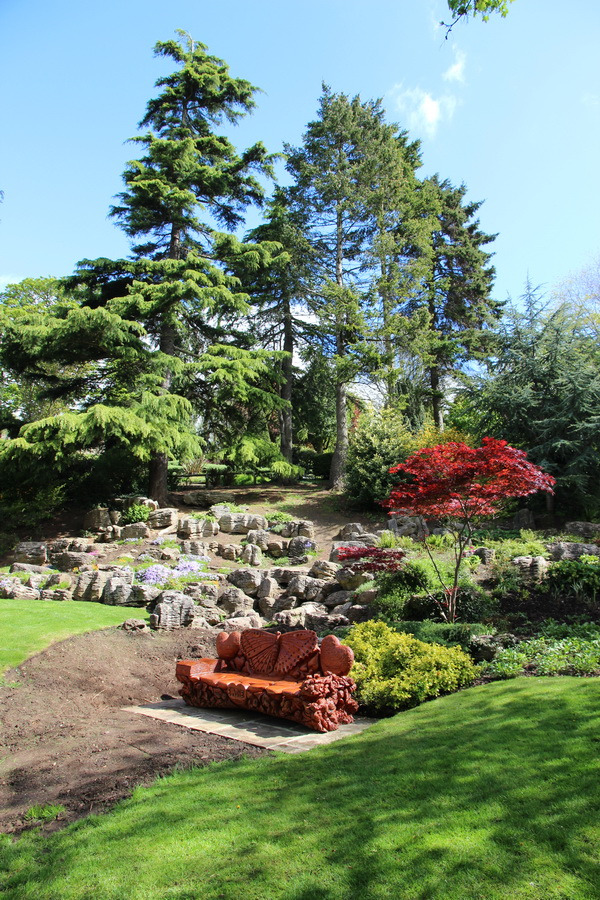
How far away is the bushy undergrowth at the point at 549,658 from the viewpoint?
194 inches

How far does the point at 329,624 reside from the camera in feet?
25.9

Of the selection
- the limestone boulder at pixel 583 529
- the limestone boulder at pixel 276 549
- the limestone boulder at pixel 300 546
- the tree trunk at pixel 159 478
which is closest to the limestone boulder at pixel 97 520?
the tree trunk at pixel 159 478

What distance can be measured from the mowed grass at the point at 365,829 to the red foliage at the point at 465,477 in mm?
3215

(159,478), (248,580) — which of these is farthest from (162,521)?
(248,580)

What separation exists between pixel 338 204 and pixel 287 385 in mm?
7379

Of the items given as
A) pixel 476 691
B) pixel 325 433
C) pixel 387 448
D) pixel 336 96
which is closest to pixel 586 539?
pixel 387 448

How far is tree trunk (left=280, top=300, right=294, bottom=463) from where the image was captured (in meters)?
21.8

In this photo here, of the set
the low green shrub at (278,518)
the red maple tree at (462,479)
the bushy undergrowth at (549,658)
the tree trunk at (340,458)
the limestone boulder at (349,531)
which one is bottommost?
the bushy undergrowth at (549,658)

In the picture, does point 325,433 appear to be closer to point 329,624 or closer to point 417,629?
point 329,624

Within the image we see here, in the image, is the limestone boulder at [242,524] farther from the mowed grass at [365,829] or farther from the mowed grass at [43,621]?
the mowed grass at [365,829]

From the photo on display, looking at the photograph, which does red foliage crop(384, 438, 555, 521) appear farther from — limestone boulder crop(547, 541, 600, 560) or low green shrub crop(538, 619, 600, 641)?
limestone boulder crop(547, 541, 600, 560)

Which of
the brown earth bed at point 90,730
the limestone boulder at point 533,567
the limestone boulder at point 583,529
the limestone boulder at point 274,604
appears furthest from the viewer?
the limestone boulder at point 583,529

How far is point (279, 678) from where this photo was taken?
211 inches

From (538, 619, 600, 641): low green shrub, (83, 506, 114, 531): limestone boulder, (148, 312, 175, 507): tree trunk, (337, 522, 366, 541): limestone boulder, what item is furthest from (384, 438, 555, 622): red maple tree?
(148, 312, 175, 507): tree trunk
